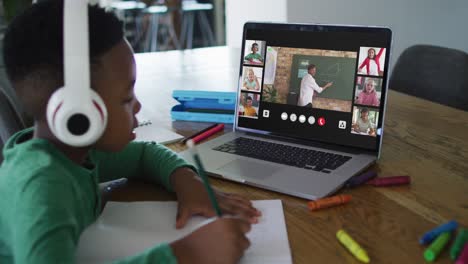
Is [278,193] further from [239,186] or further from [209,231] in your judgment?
[209,231]

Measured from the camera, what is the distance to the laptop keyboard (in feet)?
3.13

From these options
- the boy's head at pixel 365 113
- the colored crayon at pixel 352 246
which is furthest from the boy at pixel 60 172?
the boy's head at pixel 365 113

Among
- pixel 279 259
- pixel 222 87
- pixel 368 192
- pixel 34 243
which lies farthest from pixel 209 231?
pixel 222 87

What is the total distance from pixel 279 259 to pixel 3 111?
787 mm

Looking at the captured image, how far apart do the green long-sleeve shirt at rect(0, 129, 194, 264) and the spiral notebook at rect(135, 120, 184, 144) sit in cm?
33

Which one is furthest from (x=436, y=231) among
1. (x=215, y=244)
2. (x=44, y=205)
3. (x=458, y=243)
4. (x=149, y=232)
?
(x=44, y=205)

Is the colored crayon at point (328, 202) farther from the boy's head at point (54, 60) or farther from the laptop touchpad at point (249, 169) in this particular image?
the boy's head at point (54, 60)

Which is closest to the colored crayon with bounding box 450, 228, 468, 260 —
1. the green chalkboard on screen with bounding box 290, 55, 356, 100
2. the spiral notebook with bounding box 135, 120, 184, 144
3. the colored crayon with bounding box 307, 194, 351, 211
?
the colored crayon with bounding box 307, 194, 351, 211

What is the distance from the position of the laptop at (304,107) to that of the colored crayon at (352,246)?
171 millimetres

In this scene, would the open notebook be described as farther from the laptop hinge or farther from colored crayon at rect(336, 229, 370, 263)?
the laptop hinge

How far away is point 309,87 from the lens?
42.1 inches

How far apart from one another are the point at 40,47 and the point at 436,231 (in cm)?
60

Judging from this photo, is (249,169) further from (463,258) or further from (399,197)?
(463,258)

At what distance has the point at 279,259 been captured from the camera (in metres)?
0.66
